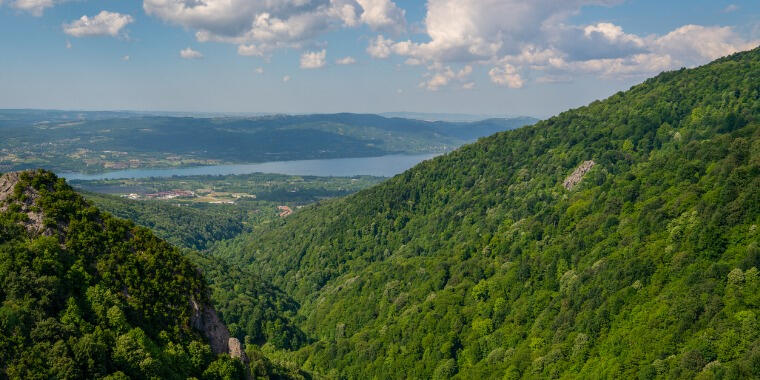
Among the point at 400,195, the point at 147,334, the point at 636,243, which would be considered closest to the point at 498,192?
the point at 400,195

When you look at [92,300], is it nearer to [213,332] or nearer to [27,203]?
[213,332]

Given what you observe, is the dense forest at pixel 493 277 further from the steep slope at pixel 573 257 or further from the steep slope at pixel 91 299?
Answer: the steep slope at pixel 573 257

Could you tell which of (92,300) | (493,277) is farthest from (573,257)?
(92,300)

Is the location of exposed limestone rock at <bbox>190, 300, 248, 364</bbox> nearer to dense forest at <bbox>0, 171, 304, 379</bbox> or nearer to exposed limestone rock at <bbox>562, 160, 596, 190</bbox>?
dense forest at <bbox>0, 171, 304, 379</bbox>

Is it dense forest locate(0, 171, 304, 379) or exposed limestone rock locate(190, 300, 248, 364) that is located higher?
dense forest locate(0, 171, 304, 379)

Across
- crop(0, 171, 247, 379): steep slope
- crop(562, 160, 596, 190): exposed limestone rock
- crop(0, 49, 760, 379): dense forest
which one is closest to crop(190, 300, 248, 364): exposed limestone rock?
crop(0, 171, 247, 379): steep slope
